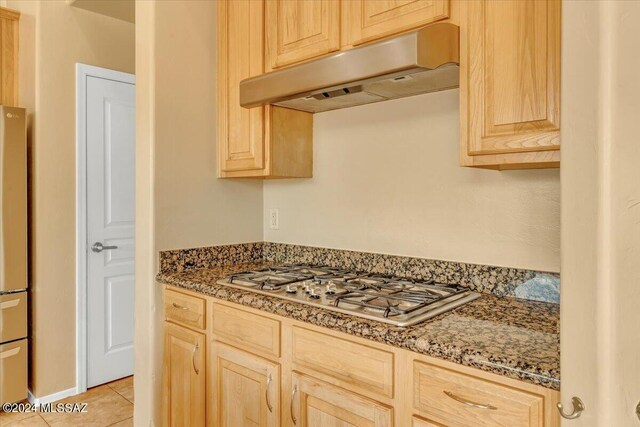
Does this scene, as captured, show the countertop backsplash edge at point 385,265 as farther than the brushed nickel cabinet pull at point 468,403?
Yes

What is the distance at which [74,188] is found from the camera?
270cm

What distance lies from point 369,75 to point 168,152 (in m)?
1.07

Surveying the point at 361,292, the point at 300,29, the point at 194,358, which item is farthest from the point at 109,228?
the point at 361,292

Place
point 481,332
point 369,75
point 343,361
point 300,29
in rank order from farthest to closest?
point 300,29, point 369,75, point 343,361, point 481,332

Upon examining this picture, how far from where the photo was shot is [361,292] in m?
1.55

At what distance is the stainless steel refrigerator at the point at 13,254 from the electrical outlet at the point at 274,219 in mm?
1411

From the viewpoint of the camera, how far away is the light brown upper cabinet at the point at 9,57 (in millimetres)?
2586

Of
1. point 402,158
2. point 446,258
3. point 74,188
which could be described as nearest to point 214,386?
point 446,258

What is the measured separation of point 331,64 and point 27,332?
7.88 feet

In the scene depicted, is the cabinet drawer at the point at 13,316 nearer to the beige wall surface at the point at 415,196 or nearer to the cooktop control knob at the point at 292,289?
the beige wall surface at the point at 415,196

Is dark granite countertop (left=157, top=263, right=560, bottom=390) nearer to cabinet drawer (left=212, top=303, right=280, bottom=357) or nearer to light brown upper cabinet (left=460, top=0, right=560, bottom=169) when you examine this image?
cabinet drawer (left=212, top=303, right=280, bottom=357)

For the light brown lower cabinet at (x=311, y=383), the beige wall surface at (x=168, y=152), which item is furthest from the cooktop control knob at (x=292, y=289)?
the beige wall surface at (x=168, y=152)

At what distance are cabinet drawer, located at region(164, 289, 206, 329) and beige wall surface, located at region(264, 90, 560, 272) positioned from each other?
2.15 feet
